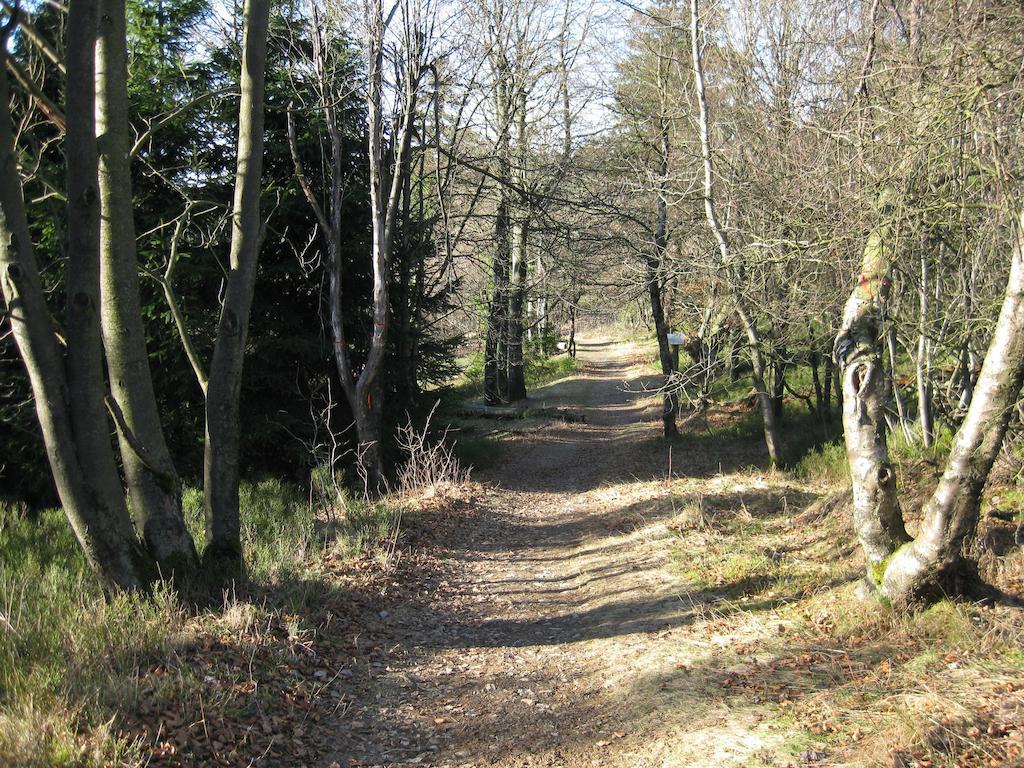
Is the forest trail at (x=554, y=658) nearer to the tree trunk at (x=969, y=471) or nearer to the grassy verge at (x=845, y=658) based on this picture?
the grassy verge at (x=845, y=658)

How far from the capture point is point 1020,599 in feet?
17.6

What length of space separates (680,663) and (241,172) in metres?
5.49

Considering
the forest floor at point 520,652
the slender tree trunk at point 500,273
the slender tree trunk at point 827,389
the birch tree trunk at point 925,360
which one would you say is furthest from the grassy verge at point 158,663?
the slender tree trunk at point 500,273

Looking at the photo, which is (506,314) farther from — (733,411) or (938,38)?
(938,38)

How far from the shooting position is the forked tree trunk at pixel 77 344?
5.05 metres

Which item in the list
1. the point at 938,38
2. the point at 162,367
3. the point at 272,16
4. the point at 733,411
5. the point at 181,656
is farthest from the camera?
the point at 733,411

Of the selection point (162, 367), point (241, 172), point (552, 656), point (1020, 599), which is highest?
point (241, 172)

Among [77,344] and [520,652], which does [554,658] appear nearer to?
[520,652]

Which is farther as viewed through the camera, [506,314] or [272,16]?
[506,314]

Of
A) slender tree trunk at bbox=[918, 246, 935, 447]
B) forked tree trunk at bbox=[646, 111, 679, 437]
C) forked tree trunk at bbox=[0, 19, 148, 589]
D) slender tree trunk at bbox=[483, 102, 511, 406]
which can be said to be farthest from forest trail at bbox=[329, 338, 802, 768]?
slender tree trunk at bbox=[483, 102, 511, 406]

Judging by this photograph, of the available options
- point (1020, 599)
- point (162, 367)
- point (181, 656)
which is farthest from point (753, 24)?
point (181, 656)

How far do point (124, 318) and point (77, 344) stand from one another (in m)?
0.69

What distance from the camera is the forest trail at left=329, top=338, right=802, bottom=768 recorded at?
4.59 metres

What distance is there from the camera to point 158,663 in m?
4.69
